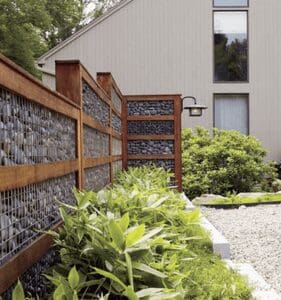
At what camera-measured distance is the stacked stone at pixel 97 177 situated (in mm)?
4469

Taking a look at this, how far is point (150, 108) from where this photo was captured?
31.1ft

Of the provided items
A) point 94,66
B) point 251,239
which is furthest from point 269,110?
point 251,239

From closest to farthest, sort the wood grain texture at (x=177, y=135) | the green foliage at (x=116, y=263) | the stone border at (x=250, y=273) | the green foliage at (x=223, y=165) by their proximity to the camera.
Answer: the green foliage at (x=116, y=263), the stone border at (x=250, y=273), the wood grain texture at (x=177, y=135), the green foliage at (x=223, y=165)

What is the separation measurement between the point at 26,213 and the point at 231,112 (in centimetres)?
1278

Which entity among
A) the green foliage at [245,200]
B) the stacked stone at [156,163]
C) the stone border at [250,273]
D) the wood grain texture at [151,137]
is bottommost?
the green foliage at [245,200]

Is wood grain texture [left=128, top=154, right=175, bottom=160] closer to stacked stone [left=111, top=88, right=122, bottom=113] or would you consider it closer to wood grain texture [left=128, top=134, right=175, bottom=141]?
wood grain texture [left=128, top=134, right=175, bottom=141]

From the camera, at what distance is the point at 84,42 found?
14.4 meters

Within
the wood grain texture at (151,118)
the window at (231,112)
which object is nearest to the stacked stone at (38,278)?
the wood grain texture at (151,118)

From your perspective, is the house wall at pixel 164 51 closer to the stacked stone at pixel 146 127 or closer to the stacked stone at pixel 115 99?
the stacked stone at pixel 146 127

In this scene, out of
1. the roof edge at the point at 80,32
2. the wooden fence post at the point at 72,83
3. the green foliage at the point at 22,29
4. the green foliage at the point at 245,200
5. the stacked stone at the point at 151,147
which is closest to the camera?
the wooden fence post at the point at 72,83

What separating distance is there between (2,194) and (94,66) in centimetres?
1273

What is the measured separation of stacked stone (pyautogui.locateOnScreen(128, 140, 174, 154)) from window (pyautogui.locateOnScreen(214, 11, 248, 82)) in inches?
222

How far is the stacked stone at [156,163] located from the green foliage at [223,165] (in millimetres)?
2726

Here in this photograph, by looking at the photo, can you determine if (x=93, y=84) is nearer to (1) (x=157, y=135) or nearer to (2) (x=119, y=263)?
(2) (x=119, y=263)
